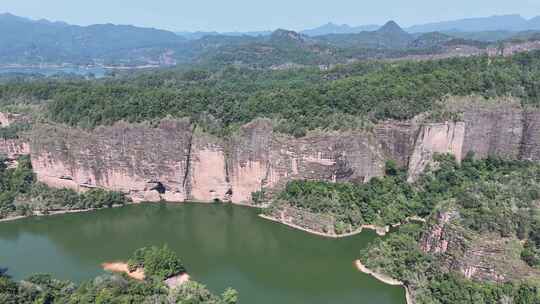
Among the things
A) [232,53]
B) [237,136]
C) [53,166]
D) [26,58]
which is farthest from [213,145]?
[26,58]

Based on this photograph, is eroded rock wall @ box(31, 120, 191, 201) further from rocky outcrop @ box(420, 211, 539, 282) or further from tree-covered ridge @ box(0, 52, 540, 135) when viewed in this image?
rocky outcrop @ box(420, 211, 539, 282)

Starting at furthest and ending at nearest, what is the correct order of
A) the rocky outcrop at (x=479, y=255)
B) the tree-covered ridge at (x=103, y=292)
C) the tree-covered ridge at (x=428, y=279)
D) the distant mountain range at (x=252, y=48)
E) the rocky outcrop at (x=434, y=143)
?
the distant mountain range at (x=252, y=48) < the rocky outcrop at (x=434, y=143) < the rocky outcrop at (x=479, y=255) < the tree-covered ridge at (x=103, y=292) < the tree-covered ridge at (x=428, y=279)

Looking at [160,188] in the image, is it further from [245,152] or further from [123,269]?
[123,269]

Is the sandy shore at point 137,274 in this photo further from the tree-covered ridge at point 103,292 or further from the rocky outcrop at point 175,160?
the rocky outcrop at point 175,160

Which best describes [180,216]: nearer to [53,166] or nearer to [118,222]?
[118,222]

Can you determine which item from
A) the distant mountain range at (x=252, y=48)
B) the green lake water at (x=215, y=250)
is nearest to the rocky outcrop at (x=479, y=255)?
the green lake water at (x=215, y=250)

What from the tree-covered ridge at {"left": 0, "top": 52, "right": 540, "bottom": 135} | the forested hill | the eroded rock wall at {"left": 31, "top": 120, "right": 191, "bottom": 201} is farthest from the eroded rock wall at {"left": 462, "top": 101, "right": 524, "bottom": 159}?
the forested hill

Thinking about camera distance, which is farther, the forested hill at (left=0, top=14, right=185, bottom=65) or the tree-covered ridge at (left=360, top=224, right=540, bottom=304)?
the forested hill at (left=0, top=14, right=185, bottom=65)
